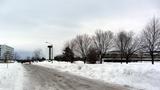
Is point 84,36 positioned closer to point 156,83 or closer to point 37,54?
point 156,83

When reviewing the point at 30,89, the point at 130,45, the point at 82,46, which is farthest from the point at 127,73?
the point at 82,46

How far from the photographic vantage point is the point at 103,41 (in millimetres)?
86625

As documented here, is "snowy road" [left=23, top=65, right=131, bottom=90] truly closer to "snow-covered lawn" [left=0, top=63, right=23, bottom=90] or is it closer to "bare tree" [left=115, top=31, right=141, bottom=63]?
"snow-covered lawn" [left=0, top=63, right=23, bottom=90]

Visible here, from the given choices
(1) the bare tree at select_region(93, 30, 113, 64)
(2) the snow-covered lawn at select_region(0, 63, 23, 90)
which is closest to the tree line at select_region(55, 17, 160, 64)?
(1) the bare tree at select_region(93, 30, 113, 64)

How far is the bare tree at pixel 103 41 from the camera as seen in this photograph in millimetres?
85669

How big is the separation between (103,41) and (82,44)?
15068mm

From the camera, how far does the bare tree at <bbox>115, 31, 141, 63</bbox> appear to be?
3132 inches

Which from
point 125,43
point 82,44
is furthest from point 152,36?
point 82,44

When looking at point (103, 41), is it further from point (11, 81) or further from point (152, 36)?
point (11, 81)

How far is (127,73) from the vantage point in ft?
69.7

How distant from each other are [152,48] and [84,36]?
51.8 meters

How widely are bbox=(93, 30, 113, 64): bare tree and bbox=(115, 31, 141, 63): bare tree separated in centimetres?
279

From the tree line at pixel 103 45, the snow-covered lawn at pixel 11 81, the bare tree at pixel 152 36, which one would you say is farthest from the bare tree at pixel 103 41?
the snow-covered lawn at pixel 11 81

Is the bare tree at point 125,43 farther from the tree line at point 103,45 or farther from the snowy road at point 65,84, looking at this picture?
the snowy road at point 65,84
